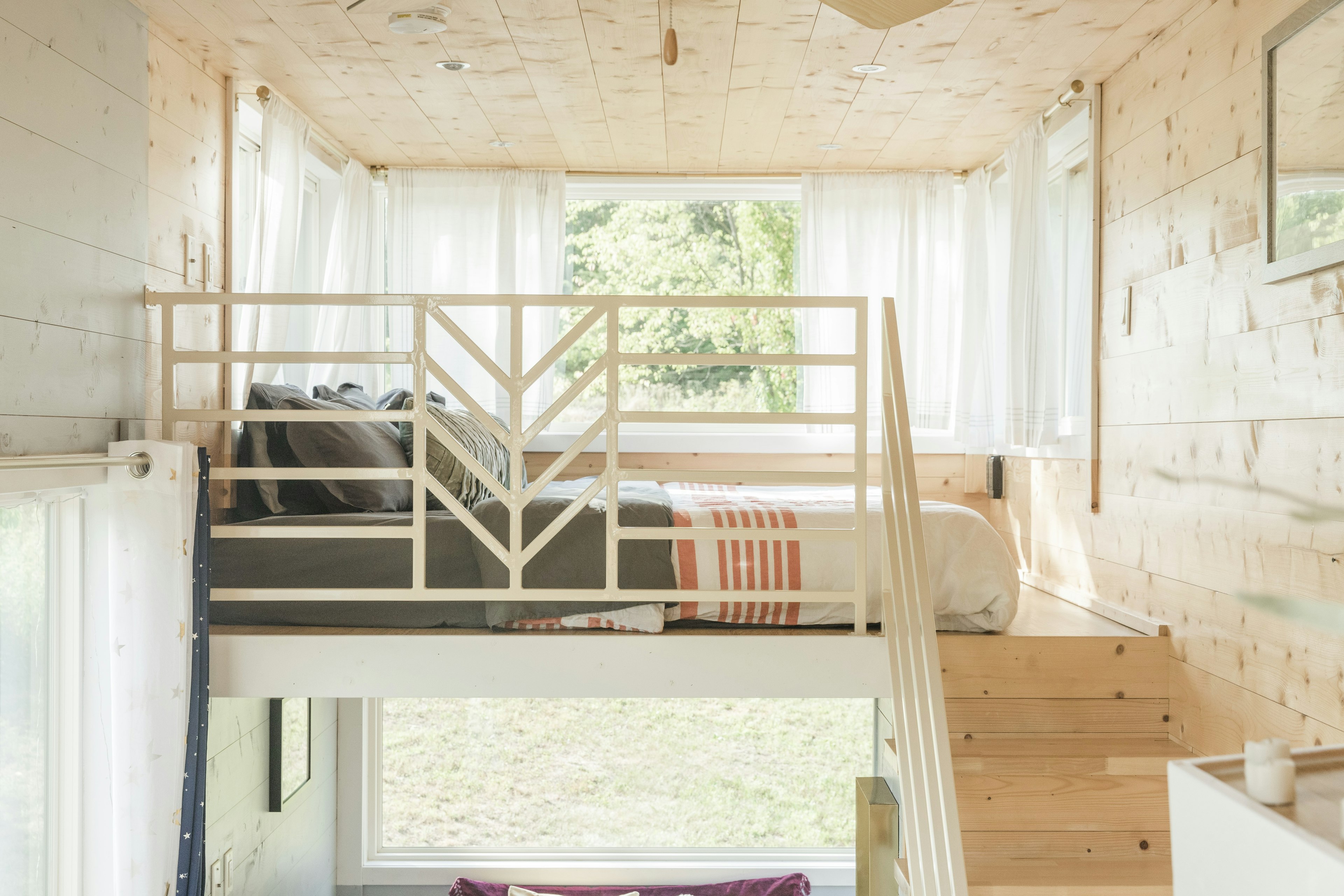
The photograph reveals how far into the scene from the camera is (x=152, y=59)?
2.59 meters

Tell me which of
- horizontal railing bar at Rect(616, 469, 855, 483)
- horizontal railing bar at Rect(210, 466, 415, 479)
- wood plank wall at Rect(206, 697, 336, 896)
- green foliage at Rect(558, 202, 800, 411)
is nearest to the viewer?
horizontal railing bar at Rect(616, 469, 855, 483)

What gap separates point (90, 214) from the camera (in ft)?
7.51

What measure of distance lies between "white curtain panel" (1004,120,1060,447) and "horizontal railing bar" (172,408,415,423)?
206cm

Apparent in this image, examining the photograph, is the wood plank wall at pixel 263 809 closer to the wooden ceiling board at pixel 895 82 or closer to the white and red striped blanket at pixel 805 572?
the white and red striped blanket at pixel 805 572

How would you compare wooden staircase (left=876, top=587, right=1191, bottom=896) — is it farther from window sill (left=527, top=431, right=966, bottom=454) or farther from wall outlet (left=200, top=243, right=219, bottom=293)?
wall outlet (left=200, top=243, right=219, bottom=293)

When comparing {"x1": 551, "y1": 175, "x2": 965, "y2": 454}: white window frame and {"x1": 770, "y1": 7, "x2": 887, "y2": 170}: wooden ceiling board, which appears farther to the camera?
{"x1": 551, "y1": 175, "x2": 965, "y2": 454}: white window frame

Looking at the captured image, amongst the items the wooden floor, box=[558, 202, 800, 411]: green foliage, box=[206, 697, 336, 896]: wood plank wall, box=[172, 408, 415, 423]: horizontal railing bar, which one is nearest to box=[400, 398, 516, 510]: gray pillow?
box=[172, 408, 415, 423]: horizontal railing bar

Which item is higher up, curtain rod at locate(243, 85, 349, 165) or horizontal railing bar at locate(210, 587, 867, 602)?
curtain rod at locate(243, 85, 349, 165)

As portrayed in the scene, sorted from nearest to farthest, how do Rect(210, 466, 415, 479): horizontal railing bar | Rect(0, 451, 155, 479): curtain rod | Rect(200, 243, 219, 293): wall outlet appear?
Rect(0, 451, 155, 479): curtain rod, Rect(210, 466, 415, 479): horizontal railing bar, Rect(200, 243, 219, 293): wall outlet

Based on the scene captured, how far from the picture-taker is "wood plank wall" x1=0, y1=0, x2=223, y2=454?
2.03 meters

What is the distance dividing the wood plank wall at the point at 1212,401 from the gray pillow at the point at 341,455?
1.96 metres

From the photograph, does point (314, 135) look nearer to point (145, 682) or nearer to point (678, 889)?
point (145, 682)

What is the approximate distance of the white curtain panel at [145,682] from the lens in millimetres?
2170

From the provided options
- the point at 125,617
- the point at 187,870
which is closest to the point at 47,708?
the point at 125,617
